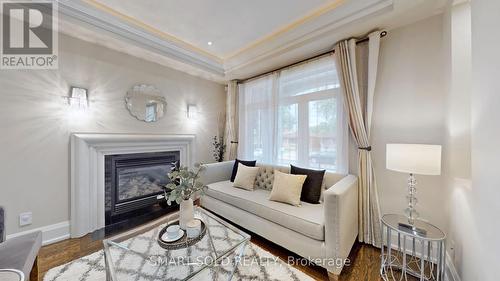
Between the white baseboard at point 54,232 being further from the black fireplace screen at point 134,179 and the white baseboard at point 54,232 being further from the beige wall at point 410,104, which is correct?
the beige wall at point 410,104

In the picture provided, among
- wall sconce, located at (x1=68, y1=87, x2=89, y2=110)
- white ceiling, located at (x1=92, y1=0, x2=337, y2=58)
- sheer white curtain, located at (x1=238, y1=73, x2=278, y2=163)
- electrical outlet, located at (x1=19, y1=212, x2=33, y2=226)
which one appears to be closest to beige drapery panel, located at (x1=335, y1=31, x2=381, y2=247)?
white ceiling, located at (x1=92, y1=0, x2=337, y2=58)

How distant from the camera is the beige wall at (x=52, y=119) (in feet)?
6.31

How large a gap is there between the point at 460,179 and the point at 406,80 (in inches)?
43.5

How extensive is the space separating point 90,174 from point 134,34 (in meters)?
1.94

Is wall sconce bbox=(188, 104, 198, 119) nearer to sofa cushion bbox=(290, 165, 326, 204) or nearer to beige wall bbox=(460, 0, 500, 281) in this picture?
sofa cushion bbox=(290, 165, 326, 204)

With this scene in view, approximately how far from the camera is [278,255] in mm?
1911

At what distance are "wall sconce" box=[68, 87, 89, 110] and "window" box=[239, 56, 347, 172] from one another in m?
2.44

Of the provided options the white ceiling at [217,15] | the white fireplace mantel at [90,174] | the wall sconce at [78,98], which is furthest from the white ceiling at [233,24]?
the white fireplace mantel at [90,174]

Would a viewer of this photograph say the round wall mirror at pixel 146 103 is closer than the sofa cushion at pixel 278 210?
No

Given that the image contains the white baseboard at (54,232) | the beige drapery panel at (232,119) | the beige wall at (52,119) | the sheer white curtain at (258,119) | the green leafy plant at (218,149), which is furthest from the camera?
the green leafy plant at (218,149)

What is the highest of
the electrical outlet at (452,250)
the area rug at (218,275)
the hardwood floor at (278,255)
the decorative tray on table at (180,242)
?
the decorative tray on table at (180,242)

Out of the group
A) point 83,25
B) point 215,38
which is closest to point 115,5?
point 83,25

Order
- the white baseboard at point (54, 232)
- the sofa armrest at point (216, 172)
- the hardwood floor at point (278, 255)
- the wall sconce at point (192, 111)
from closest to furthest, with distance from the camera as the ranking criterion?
1. the hardwood floor at point (278, 255)
2. the white baseboard at point (54, 232)
3. the sofa armrest at point (216, 172)
4. the wall sconce at point (192, 111)

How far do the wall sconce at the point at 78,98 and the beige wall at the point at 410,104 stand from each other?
3.66 meters
